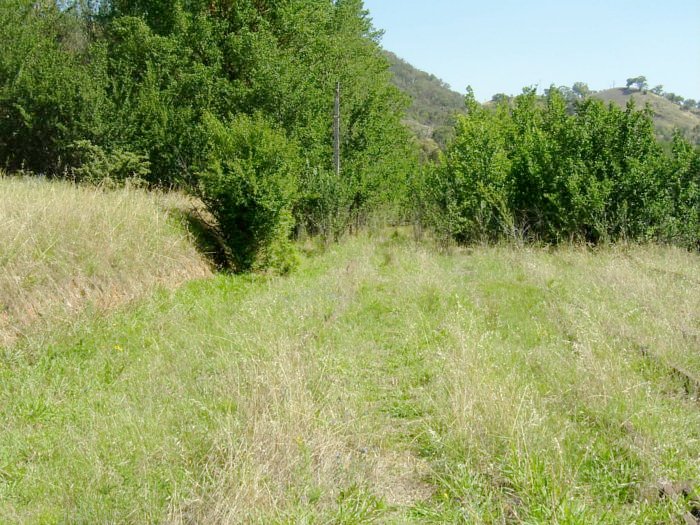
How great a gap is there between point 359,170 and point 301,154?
6.48ft

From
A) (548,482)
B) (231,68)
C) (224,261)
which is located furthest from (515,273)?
(231,68)

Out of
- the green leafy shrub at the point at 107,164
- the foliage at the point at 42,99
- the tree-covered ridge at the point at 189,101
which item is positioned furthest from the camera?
the foliage at the point at 42,99

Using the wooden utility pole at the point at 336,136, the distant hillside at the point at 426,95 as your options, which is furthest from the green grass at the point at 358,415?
the distant hillside at the point at 426,95

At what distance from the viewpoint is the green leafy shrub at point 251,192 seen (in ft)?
34.4

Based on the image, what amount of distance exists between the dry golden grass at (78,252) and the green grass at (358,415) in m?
0.54

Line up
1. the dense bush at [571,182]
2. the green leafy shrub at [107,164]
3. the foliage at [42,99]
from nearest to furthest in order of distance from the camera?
the dense bush at [571,182], the green leafy shrub at [107,164], the foliage at [42,99]

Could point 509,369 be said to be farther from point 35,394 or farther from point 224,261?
point 224,261

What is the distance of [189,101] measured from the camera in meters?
16.5

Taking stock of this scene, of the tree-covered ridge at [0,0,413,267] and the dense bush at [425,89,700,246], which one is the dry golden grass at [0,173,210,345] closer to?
the tree-covered ridge at [0,0,413,267]

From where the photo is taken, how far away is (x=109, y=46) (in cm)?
2069

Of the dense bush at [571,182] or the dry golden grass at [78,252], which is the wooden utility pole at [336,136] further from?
the dry golden grass at [78,252]

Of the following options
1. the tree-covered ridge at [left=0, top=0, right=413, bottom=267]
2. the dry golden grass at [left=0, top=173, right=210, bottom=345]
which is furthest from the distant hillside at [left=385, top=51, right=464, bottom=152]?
the dry golden grass at [left=0, top=173, right=210, bottom=345]

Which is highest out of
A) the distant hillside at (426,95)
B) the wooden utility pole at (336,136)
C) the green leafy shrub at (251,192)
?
the distant hillside at (426,95)

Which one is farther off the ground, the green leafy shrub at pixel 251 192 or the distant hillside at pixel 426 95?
the distant hillside at pixel 426 95
